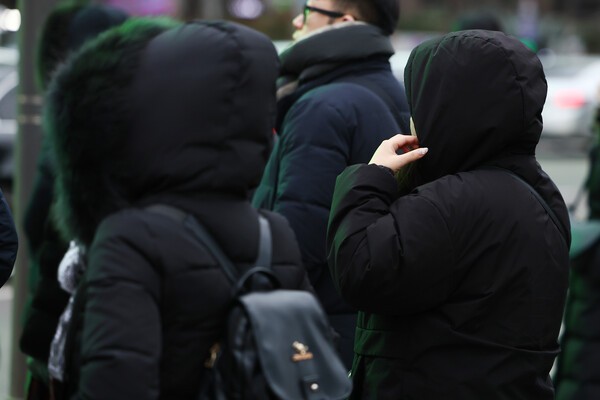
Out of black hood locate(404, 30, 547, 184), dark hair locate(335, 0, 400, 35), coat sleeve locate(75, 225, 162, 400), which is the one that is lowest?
dark hair locate(335, 0, 400, 35)

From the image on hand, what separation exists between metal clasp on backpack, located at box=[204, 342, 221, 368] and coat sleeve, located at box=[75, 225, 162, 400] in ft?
0.48

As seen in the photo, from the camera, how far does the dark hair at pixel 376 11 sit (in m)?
4.71

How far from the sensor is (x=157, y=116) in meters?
2.89

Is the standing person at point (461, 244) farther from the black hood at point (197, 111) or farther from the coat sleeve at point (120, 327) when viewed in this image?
the coat sleeve at point (120, 327)

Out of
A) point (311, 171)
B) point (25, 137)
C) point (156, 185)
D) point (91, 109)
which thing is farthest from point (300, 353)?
point (25, 137)

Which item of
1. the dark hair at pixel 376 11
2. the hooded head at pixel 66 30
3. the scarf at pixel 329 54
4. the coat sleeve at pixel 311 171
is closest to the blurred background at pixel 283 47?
the hooded head at pixel 66 30

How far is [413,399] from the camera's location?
129 inches

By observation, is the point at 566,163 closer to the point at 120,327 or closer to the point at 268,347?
the point at 268,347

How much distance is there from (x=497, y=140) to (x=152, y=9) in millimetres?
29901

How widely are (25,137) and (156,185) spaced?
336 centimetres

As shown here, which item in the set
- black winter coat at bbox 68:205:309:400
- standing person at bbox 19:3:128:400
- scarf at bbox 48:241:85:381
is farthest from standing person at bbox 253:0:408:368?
black winter coat at bbox 68:205:309:400

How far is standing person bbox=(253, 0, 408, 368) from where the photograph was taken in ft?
→ 13.9

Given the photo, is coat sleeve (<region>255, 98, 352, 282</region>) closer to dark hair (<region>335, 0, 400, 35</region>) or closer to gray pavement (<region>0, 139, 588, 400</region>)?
dark hair (<region>335, 0, 400, 35</region>)

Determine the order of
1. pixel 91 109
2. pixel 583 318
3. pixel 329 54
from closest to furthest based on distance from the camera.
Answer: pixel 91 109, pixel 329 54, pixel 583 318
